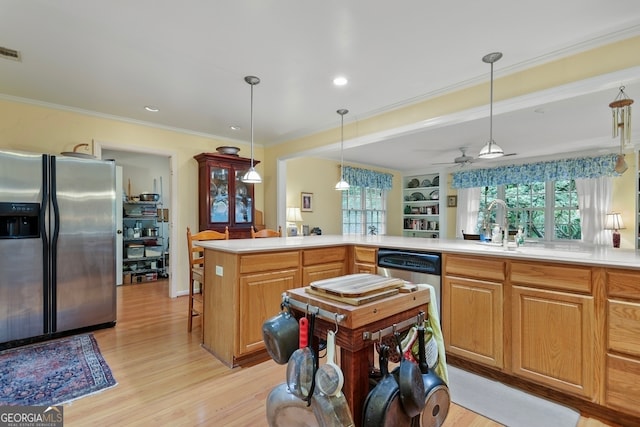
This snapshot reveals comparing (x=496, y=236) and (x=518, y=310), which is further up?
(x=496, y=236)

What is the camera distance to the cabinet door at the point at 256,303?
2303mm

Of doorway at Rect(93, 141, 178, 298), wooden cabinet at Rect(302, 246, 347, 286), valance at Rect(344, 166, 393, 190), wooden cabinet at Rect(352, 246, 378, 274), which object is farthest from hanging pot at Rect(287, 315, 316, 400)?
valance at Rect(344, 166, 393, 190)

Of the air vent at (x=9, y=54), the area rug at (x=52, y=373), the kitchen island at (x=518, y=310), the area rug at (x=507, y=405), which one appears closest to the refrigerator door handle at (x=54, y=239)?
the area rug at (x=52, y=373)

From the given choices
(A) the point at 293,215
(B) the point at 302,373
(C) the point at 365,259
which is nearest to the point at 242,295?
(C) the point at 365,259

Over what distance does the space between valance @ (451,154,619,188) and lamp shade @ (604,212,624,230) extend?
675mm

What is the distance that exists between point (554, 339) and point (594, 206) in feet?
15.8

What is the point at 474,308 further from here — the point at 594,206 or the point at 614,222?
the point at 594,206

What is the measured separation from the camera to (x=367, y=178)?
22.6 feet

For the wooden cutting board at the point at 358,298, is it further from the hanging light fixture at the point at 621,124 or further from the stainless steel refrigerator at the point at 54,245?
the stainless steel refrigerator at the point at 54,245

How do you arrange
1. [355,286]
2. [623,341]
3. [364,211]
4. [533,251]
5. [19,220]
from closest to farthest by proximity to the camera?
[355,286] < [623,341] < [533,251] < [19,220] < [364,211]

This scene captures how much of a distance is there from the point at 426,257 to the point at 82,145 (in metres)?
4.04

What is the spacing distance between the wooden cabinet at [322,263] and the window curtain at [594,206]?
16.5ft

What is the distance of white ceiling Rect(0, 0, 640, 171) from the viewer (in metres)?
1.92

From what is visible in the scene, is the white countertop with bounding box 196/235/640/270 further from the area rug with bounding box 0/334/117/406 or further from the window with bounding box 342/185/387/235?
the window with bounding box 342/185/387/235
